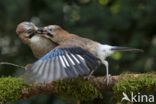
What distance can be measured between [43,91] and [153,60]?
3.14 metres

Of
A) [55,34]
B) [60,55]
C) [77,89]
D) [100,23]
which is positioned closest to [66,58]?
[60,55]

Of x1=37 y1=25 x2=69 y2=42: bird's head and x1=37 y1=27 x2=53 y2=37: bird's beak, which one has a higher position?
x1=37 y1=27 x2=53 y2=37: bird's beak

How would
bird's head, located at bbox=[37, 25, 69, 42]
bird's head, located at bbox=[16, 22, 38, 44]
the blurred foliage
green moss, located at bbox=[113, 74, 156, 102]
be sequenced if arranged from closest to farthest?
1. green moss, located at bbox=[113, 74, 156, 102]
2. bird's head, located at bbox=[16, 22, 38, 44]
3. bird's head, located at bbox=[37, 25, 69, 42]
4. the blurred foliage

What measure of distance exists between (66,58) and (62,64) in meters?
0.09

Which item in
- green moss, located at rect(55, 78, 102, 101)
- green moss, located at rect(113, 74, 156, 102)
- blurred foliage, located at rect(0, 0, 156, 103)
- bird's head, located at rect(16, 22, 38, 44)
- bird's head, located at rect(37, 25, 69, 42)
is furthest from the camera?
blurred foliage, located at rect(0, 0, 156, 103)

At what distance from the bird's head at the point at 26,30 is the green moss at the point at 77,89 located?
425mm

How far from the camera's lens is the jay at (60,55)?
3.11 metres

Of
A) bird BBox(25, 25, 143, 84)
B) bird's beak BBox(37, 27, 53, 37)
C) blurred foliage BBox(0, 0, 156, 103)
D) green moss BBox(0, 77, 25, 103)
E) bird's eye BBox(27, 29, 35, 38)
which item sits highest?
bird's eye BBox(27, 29, 35, 38)

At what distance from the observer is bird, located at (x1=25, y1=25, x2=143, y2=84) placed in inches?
122

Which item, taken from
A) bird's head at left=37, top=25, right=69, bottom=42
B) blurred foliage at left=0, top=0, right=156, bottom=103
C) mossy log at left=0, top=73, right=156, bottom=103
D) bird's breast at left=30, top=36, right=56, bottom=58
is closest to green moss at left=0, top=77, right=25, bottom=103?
mossy log at left=0, top=73, right=156, bottom=103

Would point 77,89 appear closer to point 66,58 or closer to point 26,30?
point 66,58

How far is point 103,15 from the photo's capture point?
6316 millimetres

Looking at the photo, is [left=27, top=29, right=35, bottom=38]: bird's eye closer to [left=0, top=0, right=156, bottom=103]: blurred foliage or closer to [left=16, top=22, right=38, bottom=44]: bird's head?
[left=16, top=22, right=38, bottom=44]: bird's head

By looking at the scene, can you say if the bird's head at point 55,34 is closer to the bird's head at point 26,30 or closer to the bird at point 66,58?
the bird at point 66,58
